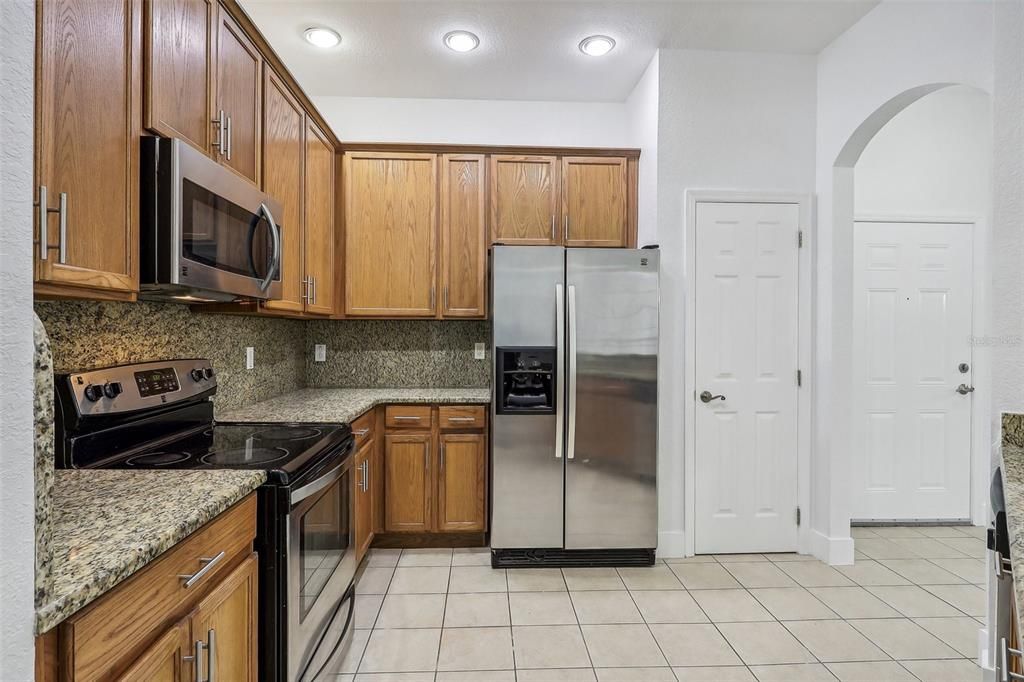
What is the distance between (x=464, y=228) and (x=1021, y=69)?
8.53ft

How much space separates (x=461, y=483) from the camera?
10.4 ft

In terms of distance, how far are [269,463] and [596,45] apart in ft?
8.89

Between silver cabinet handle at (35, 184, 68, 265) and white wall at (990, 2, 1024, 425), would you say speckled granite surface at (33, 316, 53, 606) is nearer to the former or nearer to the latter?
silver cabinet handle at (35, 184, 68, 265)

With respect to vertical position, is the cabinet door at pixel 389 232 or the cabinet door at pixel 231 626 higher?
the cabinet door at pixel 389 232

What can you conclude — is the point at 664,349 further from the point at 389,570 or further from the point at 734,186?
the point at 389,570

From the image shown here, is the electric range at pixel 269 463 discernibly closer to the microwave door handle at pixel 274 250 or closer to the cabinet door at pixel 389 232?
the microwave door handle at pixel 274 250

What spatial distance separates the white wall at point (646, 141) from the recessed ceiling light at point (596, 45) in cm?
30

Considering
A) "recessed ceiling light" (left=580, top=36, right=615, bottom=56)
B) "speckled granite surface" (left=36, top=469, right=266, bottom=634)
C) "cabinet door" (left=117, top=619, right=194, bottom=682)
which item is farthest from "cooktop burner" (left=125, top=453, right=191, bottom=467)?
"recessed ceiling light" (left=580, top=36, right=615, bottom=56)

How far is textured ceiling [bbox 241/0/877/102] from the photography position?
2643 millimetres

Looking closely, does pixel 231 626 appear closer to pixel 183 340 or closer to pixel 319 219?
pixel 183 340

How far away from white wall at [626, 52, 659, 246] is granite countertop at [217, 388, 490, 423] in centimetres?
143

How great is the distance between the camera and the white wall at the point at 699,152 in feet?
9.98

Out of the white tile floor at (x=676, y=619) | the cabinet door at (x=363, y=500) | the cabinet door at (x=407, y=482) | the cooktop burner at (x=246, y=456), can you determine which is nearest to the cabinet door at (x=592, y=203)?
the cabinet door at (x=407, y=482)

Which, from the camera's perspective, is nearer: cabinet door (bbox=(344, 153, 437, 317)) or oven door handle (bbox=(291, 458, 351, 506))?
oven door handle (bbox=(291, 458, 351, 506))
